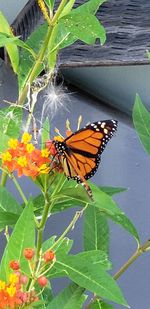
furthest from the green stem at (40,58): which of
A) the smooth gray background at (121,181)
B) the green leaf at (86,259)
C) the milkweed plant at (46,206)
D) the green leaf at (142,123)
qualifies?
the smooth gray background at (121,181)

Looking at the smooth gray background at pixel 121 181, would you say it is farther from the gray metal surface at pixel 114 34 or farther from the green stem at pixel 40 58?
the green stem at pixel 40 58

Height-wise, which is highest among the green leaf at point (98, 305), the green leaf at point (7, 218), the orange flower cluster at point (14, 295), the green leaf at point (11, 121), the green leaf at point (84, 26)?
the green leaf at point (84, 26)

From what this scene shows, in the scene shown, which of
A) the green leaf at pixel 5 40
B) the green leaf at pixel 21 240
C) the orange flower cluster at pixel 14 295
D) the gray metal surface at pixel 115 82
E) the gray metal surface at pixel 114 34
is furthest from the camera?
the gray metal surface at pixel 115 82

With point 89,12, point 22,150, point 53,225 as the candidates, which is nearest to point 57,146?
point 22,150

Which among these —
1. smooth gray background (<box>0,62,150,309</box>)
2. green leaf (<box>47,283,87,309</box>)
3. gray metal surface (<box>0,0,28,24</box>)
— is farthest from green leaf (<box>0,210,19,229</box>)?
gray metal surface (<box>0,0,28,24</box>)

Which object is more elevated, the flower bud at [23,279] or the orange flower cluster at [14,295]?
the orange flower cluster at [14,295]

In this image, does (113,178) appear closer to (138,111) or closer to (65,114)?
(65,114)

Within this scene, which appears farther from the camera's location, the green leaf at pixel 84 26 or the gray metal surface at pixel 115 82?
the gray metal surface at pixel 115 82
